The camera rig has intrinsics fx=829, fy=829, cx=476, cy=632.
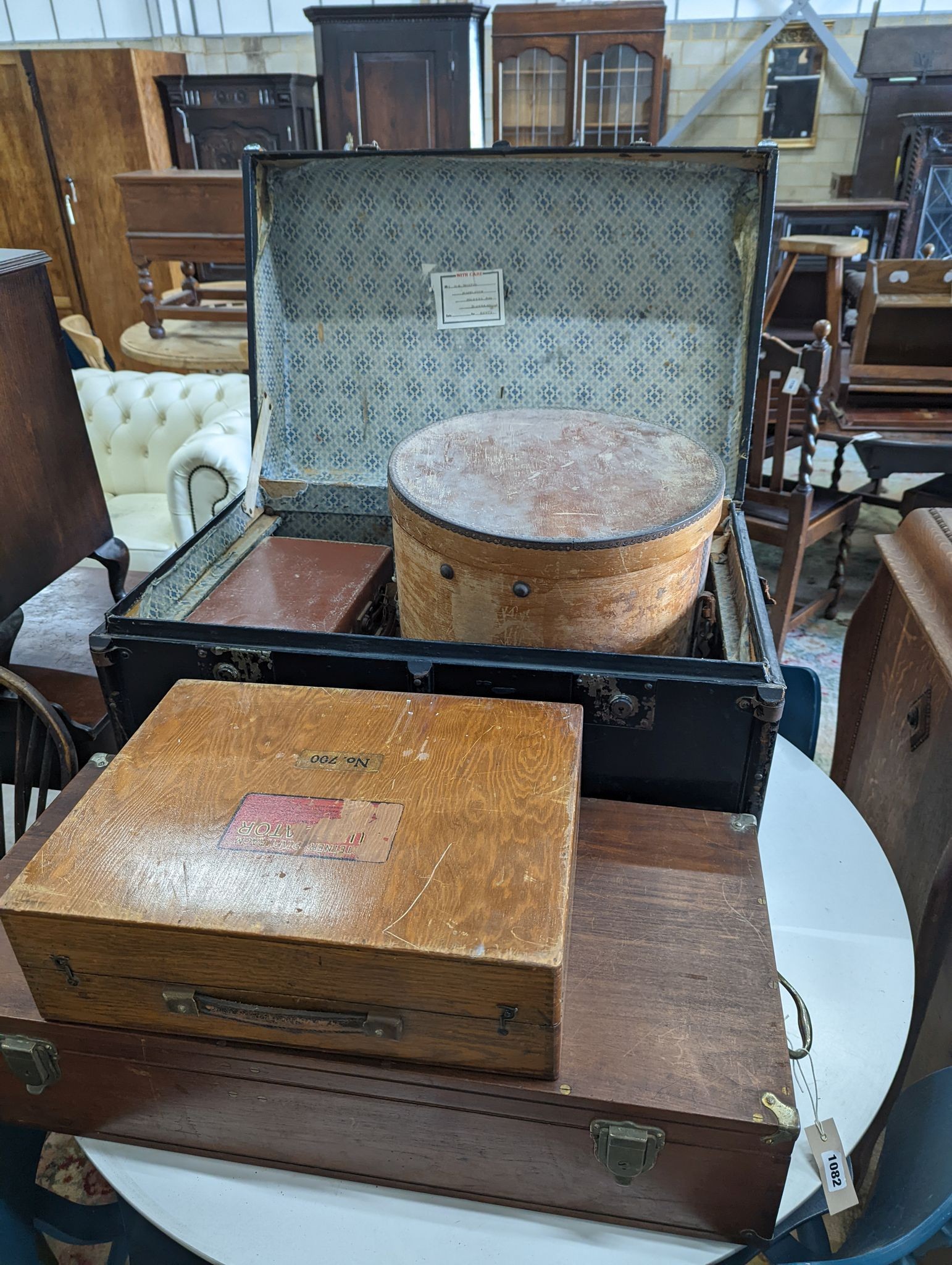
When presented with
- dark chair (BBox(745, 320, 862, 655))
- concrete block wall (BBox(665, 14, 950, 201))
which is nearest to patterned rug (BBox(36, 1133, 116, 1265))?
dark chair (BBox(745, 320, 862, 655))

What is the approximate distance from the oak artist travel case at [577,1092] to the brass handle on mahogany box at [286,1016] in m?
0.05

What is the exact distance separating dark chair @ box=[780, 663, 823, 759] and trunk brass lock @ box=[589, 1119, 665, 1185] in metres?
1.06

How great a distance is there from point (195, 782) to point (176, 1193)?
0.51 meters

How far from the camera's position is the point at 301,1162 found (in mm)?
1031

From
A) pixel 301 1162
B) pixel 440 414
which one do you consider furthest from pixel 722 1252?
pixel 440 414

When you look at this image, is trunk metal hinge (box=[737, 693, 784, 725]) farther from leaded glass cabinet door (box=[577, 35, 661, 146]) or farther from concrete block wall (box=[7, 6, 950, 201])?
concrete block wall (box=[7, 6, 950, 201])

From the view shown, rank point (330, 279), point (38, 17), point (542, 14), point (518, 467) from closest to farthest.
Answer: point (518, 467)
point (330, 279)
point (542, 14)
point (38, 17)

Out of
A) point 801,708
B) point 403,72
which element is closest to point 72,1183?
point 801,708

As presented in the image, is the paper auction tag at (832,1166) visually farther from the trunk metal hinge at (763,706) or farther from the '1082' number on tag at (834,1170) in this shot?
the trunk metal hinge at (763,706)

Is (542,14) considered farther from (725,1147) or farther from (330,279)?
(725,1147)

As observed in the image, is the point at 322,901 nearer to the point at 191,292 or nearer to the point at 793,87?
the point at 191,292

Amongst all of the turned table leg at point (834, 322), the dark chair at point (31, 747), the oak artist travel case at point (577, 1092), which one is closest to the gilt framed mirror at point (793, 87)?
the turned table leg at point (834, 322)

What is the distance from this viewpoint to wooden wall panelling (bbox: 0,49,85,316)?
18.3 ft

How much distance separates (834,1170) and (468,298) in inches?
64.3
